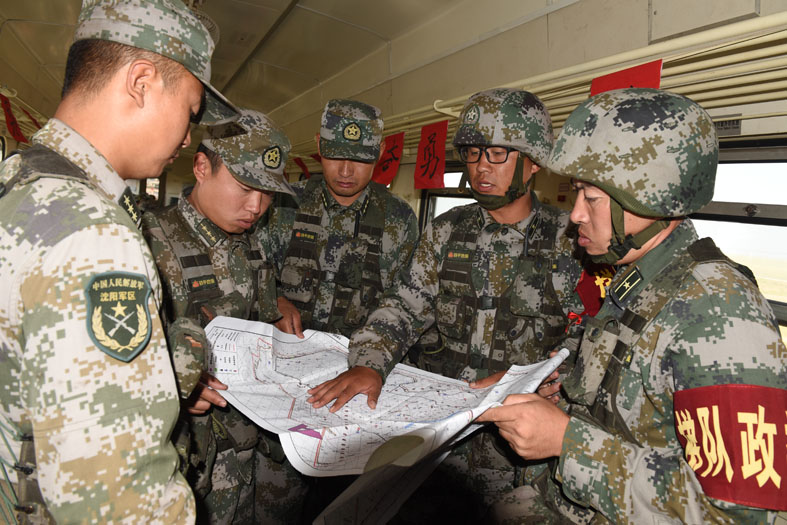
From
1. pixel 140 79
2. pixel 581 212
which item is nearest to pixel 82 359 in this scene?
pixel 140 79

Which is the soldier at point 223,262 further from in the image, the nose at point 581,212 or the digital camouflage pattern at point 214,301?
the nose at point 581,212

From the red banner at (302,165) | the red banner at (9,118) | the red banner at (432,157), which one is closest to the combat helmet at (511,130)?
the red banner at (432,157)

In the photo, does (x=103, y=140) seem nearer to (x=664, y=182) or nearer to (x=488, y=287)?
(x=664, y=182)

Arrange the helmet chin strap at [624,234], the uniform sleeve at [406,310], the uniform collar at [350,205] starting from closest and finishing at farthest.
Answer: the helmet chin strap at [624,234] → the uniform sleeve at [406,310] → the uniform collar at [350,205]

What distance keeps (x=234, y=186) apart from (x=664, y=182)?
141cm

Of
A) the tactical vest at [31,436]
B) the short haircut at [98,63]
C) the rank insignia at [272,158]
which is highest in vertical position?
the rank insignia at [272,158]

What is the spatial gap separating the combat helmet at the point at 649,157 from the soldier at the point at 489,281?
0.65 m

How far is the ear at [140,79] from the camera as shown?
0.80 metres

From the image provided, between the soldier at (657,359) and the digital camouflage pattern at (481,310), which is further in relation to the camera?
the digital camouflage pattern at (481,310)

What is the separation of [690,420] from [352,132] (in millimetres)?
1981

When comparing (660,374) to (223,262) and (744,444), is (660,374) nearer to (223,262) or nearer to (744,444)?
(744,444)

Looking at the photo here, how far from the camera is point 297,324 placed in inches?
77.7

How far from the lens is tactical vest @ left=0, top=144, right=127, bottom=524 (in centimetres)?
70

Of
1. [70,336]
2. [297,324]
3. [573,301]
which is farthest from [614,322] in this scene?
[297,324]
